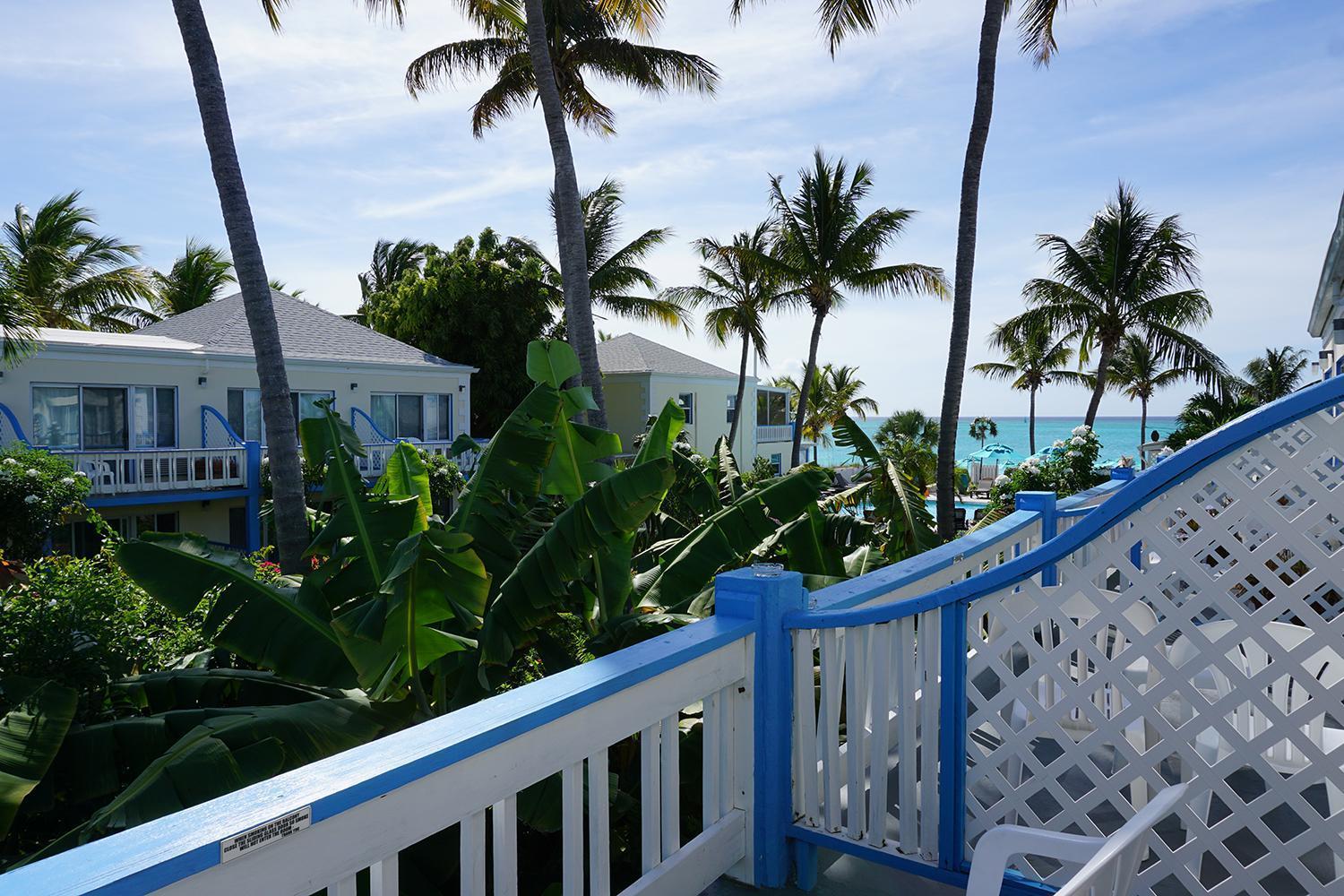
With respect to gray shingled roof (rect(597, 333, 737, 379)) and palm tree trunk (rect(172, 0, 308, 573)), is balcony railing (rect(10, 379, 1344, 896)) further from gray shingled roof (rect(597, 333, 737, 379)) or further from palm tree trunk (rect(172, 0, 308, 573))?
gray shingled roof (rect(597, 333, 737, 379))

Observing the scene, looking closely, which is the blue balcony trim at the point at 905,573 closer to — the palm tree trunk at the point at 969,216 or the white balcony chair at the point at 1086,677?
the white balcony chair at the point at 1086,677

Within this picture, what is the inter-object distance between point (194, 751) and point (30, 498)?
12814 mm

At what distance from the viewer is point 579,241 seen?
40.4 ft

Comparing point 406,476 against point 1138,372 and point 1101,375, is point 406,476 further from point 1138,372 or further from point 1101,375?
point 1138,372

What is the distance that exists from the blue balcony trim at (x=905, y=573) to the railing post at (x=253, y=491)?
17889 millimetres

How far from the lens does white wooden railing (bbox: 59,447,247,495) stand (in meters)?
17.2

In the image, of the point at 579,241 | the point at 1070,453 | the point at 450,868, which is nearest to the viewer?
the point at 450,868

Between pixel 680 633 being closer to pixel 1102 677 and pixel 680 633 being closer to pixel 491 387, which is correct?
pixel 1102 677

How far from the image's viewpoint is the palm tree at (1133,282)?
28641 mm

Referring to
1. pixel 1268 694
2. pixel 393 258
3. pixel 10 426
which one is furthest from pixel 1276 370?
pixel 10 426

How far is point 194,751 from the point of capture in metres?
3.23

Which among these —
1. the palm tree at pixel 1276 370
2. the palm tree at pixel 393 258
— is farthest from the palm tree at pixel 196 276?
the palm tree at pixel 1276 370

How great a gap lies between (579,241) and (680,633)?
10.4m

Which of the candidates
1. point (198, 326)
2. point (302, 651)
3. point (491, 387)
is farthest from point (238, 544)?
point (302, 651)
